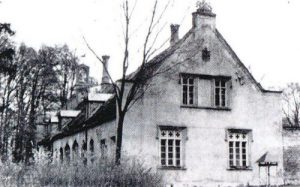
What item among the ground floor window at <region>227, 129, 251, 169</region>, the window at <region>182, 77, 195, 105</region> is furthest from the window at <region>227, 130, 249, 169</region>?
the window at <region>182, 77, 195, 105</region>

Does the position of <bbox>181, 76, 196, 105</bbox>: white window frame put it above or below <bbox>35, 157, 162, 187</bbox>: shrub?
above

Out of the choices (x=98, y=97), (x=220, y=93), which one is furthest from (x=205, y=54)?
(x=98, y=97)

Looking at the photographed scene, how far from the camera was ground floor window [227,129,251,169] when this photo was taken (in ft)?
90.1

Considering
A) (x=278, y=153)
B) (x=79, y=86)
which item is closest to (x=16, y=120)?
(x=79, y=86)

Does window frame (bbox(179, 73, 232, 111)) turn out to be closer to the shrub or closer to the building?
the building

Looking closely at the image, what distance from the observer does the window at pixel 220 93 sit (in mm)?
27781

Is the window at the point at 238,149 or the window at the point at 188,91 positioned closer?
the window at the point at 188,91

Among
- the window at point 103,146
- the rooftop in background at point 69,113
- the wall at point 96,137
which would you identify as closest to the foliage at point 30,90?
the rooftop in background at point 69,113

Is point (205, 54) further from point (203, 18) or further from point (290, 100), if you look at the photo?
point (290, 100)

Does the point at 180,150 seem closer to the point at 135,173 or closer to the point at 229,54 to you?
the point at 229,54

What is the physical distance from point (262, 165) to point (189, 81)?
5.82 metres

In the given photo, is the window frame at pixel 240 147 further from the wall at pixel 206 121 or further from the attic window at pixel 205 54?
the attic window at pixel 205 54

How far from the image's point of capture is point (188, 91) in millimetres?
27078

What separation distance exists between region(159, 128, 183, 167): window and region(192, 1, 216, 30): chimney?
5.87 metres
